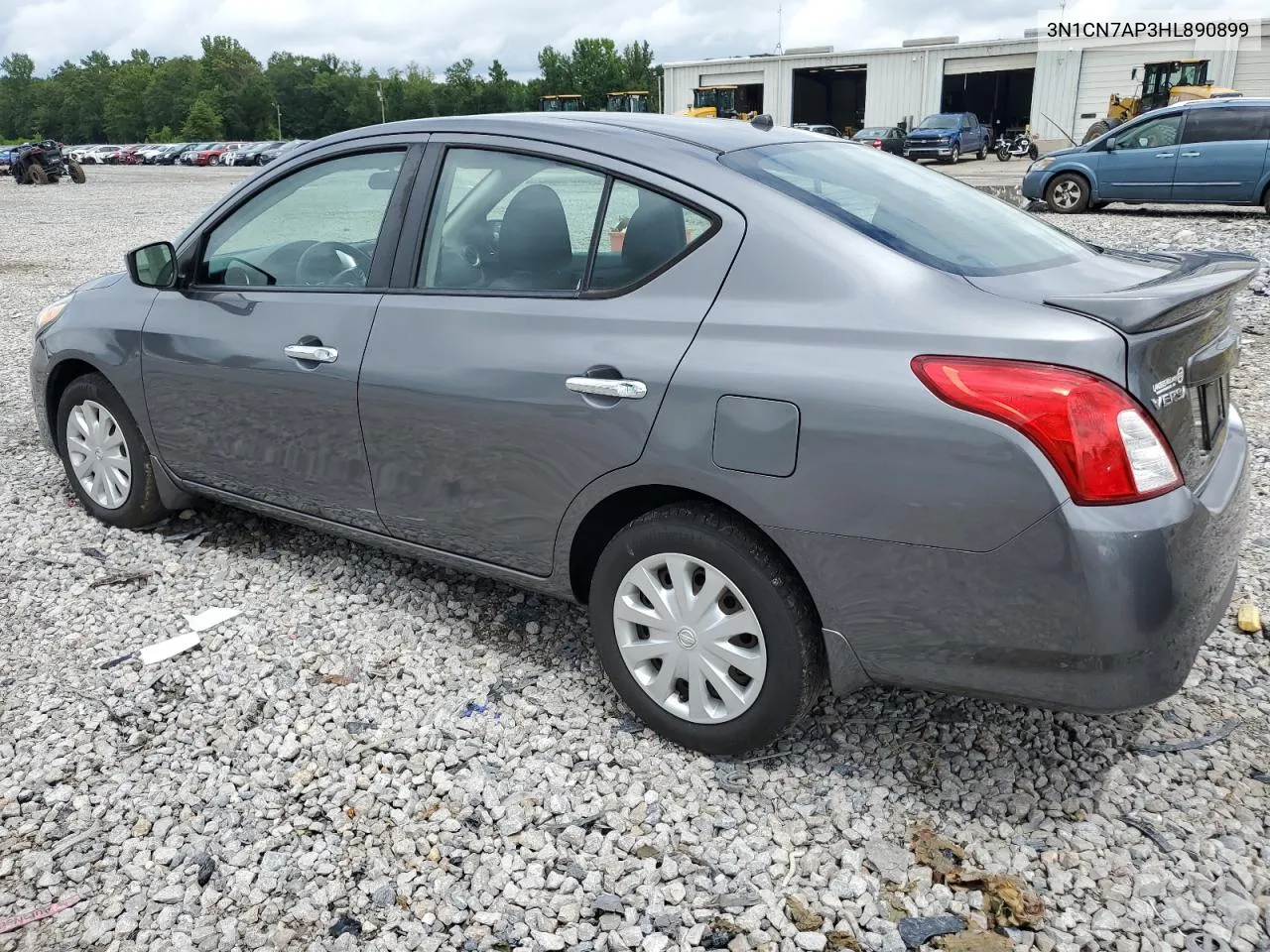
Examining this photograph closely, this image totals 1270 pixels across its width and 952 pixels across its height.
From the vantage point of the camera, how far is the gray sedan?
7.23 ft

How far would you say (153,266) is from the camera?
3984 millimetres

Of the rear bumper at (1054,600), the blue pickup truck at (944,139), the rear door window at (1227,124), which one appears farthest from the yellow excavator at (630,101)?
the rear bumper at (1054,600)

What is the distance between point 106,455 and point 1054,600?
3885 mm

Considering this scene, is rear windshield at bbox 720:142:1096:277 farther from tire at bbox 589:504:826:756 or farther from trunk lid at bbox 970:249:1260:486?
tire at bbox 589:504:826:756

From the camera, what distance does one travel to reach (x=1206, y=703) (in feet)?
10.1

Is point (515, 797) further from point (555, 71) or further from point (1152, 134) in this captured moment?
point (555, 71)

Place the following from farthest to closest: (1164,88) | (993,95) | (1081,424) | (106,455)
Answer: (993,95) → (1164,88) → (106,455) → (1081,424)

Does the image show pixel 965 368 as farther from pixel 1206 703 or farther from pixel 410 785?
pixel 410 785

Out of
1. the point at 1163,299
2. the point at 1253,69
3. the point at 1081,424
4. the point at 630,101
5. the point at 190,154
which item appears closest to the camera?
the point at 1081,424

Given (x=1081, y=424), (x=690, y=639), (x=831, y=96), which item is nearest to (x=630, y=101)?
(x=831, y=96)

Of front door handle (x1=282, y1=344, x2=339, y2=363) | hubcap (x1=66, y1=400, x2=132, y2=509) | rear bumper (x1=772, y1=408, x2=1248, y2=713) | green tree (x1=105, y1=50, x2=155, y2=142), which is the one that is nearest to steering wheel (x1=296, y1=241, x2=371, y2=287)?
front door handle (x1=282, y1=344, x2=339, y2=363)

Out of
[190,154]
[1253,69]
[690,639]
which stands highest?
[1253,69]

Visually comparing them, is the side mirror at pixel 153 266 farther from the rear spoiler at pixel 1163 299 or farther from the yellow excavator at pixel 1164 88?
the yellow excavator at pixel 1164 88

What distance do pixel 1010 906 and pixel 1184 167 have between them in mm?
15941
